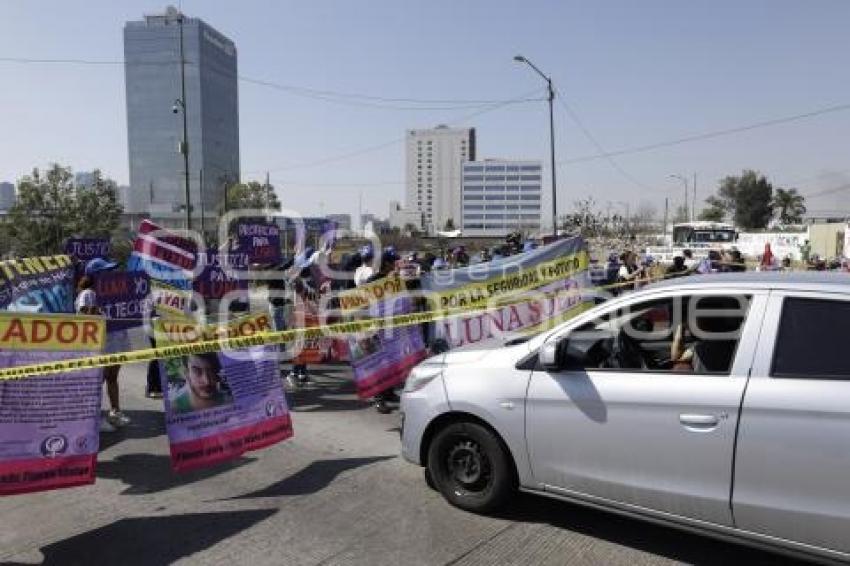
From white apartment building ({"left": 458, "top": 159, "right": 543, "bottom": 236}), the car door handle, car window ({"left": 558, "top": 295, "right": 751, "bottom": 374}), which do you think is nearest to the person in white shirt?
car window ({"left": 558, "top": 295, "right": 751, "bottom": 374})

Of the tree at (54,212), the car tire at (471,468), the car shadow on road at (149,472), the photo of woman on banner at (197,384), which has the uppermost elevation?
the tree at (54,212)

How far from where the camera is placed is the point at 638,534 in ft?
15.5

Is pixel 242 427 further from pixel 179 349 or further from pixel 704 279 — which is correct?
pixel 704 279

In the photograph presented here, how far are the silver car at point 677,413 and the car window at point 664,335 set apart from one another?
0.01 m

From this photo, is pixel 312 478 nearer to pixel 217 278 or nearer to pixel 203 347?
pixel 203 347

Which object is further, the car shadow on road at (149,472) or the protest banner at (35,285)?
the protest banner at (35,285)

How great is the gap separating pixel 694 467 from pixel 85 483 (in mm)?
4192

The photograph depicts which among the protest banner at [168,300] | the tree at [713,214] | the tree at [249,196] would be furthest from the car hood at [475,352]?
the tree at [713,214]

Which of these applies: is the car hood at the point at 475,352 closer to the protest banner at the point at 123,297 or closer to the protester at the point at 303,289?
the protester at the point at 303,289

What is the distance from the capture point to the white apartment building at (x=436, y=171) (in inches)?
7003

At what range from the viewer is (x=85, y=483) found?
5.27 metres

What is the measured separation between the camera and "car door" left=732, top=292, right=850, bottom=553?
3.65 meters

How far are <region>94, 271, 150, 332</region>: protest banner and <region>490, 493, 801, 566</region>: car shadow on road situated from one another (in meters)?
7.34

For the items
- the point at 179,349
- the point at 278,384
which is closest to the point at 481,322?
the point at 278,384
